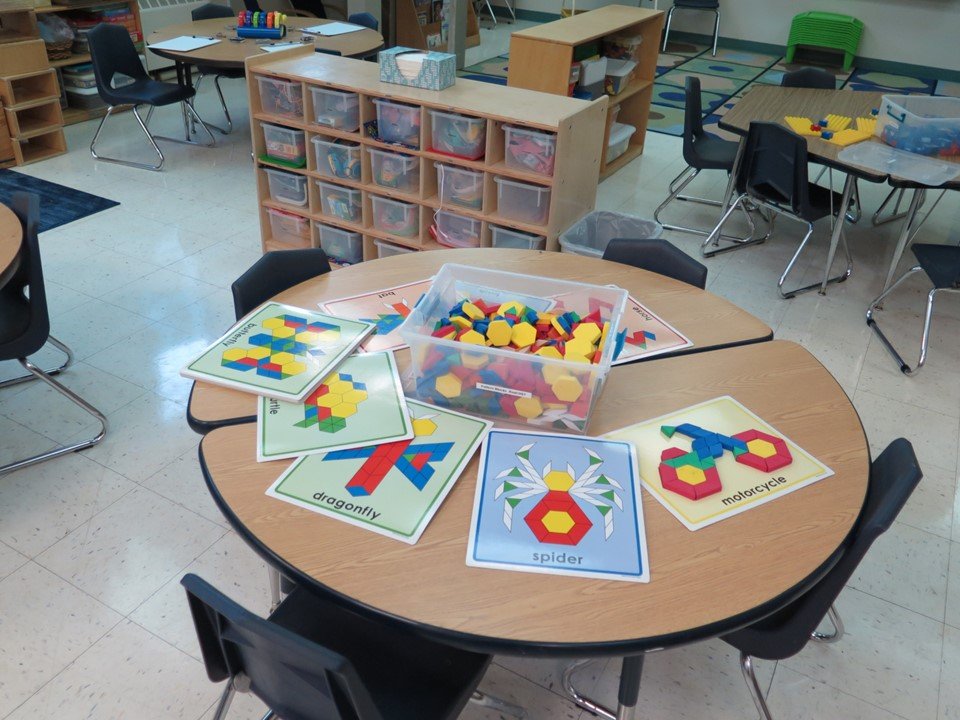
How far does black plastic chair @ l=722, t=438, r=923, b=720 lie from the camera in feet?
4.85

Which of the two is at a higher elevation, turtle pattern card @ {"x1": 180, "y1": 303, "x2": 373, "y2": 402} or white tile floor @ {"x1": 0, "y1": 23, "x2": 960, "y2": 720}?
turtle pattern card @ {"x1": 180, "y1": 303, "x2": 373, "y2": 402}

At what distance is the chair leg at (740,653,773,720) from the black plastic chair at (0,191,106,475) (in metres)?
2.29

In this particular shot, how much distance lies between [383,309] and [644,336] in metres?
0.74

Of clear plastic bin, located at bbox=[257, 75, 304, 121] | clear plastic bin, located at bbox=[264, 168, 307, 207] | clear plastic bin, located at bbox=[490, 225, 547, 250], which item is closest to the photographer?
clear plastic bin, located at bbox=[490, 225, 547, 250]

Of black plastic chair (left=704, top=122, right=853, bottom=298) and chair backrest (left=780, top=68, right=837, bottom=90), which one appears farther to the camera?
chair backrest (left=780, top=68, right=837, bottom=90)

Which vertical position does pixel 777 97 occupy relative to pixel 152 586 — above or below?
above

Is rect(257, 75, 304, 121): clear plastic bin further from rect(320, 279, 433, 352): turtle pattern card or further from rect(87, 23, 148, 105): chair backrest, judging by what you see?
rect(87, 23, 148, 105): chair backrest

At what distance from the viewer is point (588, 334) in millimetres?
1754

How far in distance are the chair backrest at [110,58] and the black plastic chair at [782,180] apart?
4.06m

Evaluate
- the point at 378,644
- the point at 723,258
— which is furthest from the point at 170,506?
the point at 723,258

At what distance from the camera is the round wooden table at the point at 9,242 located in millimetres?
2266

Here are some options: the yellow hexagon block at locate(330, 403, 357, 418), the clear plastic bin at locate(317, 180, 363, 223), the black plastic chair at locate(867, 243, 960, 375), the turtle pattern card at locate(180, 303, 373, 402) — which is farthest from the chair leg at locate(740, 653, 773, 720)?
the clear plastic bin at locate(317, 180, 363, 223)

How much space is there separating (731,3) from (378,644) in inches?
376

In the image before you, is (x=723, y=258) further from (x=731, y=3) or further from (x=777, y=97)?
(x=731, y=3)
